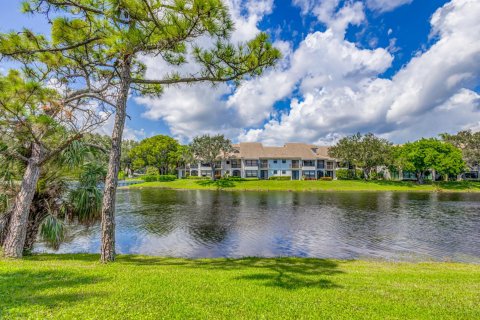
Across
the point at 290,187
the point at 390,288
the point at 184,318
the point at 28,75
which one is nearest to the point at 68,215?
the point at 28,75

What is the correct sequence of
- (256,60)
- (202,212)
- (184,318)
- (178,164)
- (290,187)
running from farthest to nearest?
1. (178,164)
2. (290,187)
3. (202,212)
4. (256,60)
5. (184,318)

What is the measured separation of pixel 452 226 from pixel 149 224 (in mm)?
22562

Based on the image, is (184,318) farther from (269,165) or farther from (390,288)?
(269,165)

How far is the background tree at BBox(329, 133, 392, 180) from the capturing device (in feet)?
187

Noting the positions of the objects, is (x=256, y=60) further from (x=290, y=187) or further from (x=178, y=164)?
(x=178, y=164)

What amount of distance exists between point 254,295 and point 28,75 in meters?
9.37

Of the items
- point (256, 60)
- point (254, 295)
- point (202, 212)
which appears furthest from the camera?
point (202, 212)

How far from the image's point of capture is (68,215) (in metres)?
10.7

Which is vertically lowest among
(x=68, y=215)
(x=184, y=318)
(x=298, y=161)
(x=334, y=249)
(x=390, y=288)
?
(x=334, y=249)

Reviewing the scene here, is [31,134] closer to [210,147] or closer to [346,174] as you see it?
[210,147]

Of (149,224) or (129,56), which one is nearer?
(129,56)

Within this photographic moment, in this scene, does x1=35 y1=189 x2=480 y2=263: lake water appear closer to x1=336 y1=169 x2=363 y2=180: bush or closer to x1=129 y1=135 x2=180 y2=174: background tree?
x1=336 y1=169 x2=363 y2=180: bush

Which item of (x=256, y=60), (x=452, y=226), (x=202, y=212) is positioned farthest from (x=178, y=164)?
(x=256, y=60)

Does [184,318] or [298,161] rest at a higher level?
[298,161]
